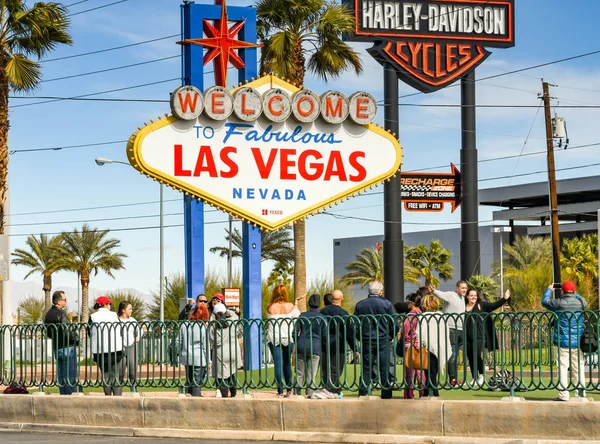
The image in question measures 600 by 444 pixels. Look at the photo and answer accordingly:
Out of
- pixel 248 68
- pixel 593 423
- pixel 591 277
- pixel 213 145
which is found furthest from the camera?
pixel 591 277

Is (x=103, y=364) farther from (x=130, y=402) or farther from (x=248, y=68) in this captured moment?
(x=248, y=68)

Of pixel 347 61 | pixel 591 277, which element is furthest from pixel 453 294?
pixel 591 277

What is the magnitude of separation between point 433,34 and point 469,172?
16.5 ft

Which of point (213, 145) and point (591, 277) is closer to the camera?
point (213, 145)

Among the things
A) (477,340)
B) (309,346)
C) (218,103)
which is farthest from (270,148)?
(477,340)

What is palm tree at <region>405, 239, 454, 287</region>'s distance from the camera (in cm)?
7925

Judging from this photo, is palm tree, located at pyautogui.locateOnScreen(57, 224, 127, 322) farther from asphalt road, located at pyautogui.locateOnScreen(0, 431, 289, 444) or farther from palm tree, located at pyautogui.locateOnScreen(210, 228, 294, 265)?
asphalt road, located at pyautogui.locateOnScreen(0, 431, 289, 444)

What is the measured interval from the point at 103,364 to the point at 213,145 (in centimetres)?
577

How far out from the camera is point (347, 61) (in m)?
37.7

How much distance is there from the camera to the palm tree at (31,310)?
74.9m

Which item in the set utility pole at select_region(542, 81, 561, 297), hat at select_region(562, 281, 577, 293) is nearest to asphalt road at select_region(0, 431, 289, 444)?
hat at select_region(562, 281, 577, 293)

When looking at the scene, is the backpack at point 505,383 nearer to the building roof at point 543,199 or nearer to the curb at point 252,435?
the curb at point 252,435

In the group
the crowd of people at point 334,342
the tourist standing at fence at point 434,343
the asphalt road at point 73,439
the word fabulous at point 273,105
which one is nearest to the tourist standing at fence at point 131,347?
the crowd of people at point 334,342

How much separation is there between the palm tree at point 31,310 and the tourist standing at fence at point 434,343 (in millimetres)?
62687
